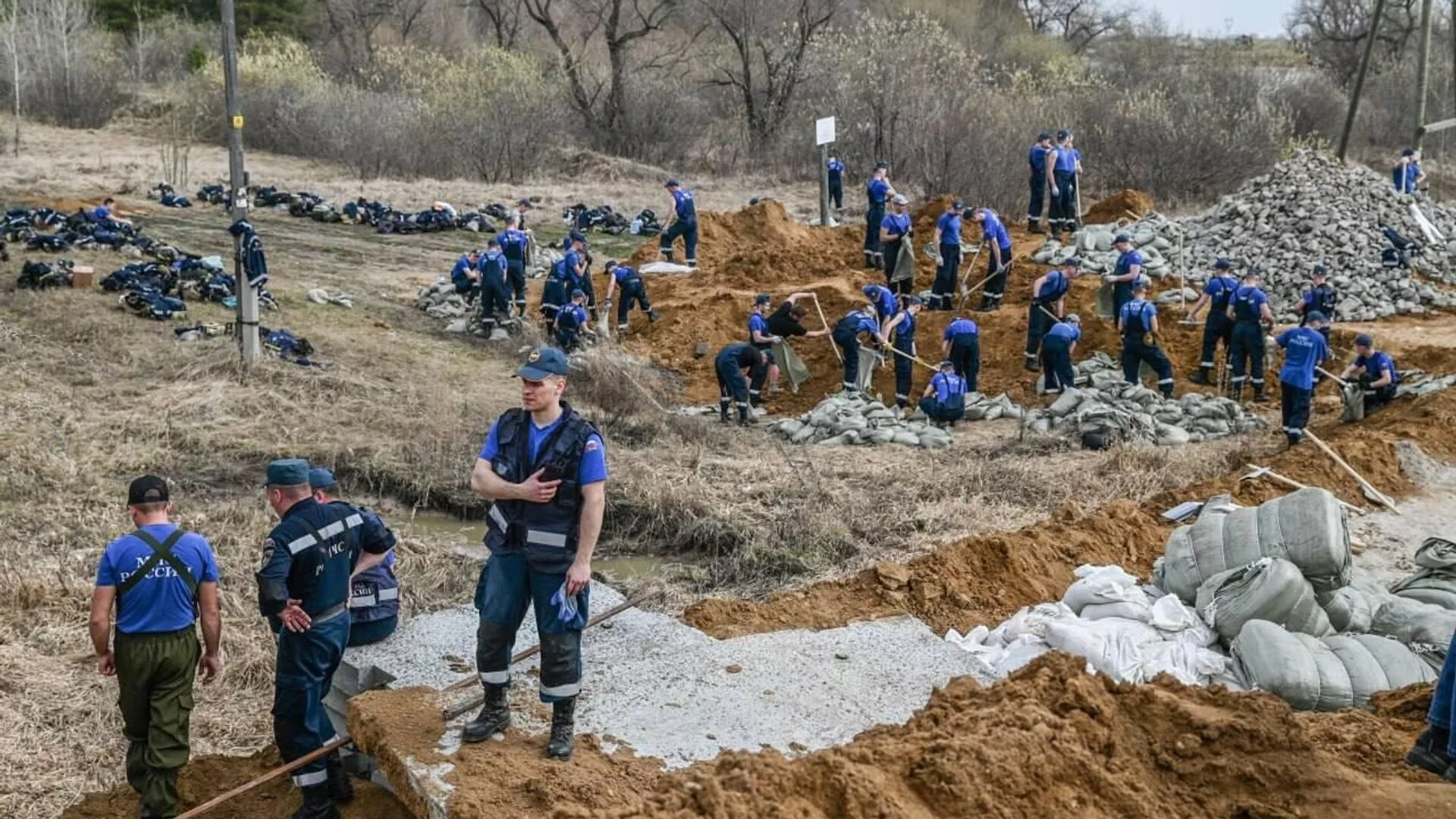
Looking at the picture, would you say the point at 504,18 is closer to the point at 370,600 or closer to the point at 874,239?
the point at 874,239

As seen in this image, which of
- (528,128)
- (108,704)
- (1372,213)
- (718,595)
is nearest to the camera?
(108,704)

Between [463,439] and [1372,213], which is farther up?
[1372,213]

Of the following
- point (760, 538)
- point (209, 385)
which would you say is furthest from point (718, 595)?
point (209, 385)

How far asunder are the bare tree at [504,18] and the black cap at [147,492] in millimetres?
Answer: 39242

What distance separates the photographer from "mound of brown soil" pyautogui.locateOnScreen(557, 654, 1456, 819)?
15.2 ft

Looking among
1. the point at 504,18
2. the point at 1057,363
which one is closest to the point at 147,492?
the point at 1057,363

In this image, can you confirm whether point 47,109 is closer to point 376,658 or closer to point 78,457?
point 78,457

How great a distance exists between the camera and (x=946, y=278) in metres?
18.6

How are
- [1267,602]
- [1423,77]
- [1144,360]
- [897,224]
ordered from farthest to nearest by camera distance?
[1423,77], [897,224], [1144,360], [1267,602]

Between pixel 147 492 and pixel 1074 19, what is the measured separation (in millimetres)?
59756

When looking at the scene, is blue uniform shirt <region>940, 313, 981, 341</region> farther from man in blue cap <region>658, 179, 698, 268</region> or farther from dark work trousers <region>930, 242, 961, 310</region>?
man in blue cap <region>658, 179, 698, 268</region>

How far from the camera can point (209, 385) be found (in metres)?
13.7

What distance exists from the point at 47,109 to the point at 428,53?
35.4 feet

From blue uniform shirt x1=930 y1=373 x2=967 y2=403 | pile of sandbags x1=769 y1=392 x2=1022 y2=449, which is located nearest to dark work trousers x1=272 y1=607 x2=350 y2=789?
pile of sandbags x1=769 y1=392 x2=1022 y2=449
